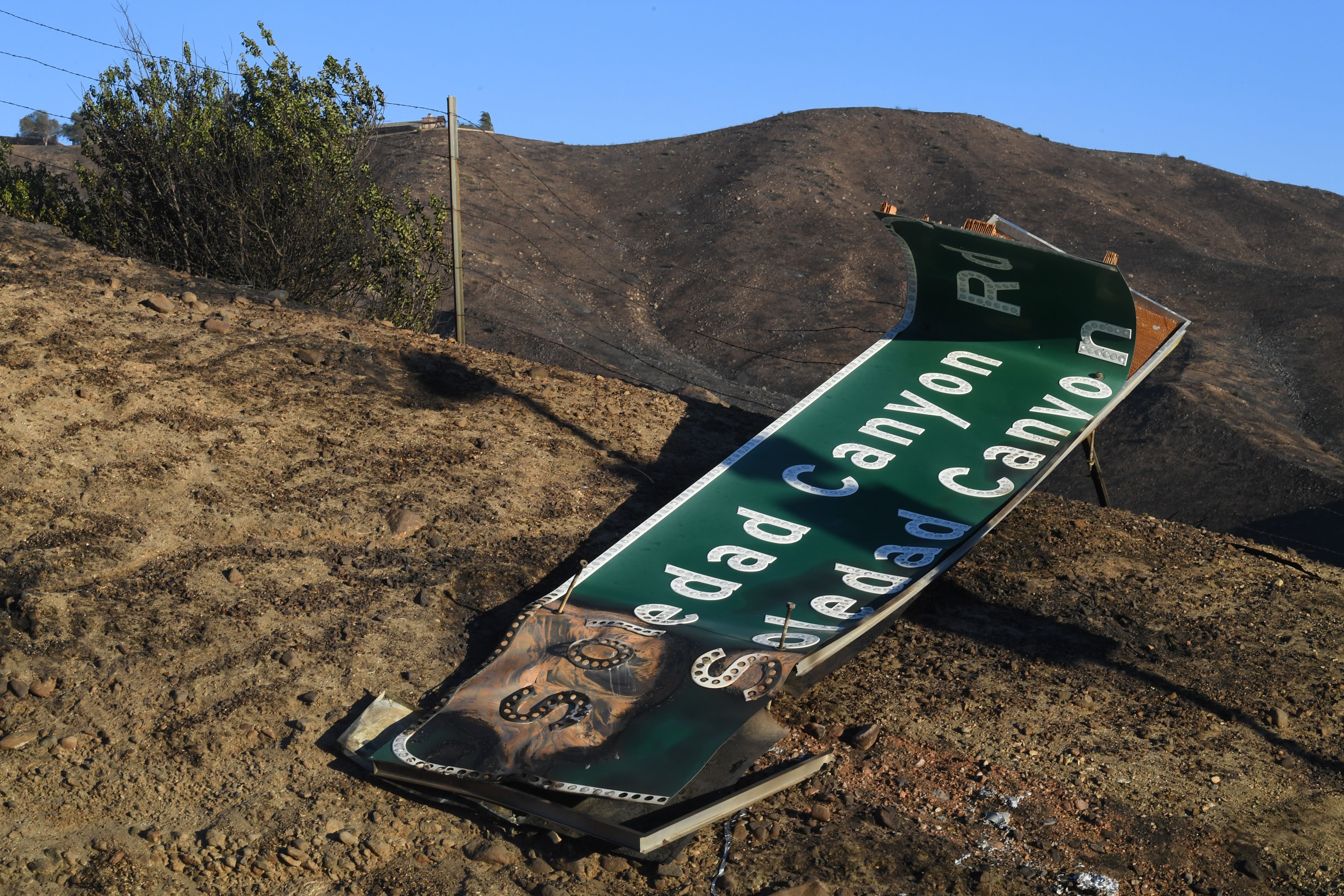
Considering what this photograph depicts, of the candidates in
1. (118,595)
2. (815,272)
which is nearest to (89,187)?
(118,595)

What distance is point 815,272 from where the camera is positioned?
1364 inches

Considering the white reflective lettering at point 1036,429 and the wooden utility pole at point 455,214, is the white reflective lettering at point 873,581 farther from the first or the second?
the wooden utility pole at point 455,214

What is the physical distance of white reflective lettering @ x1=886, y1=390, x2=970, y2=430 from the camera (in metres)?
11.1

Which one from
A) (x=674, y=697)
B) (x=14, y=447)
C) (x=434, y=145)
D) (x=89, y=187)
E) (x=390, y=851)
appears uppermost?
(x=434, y=145)

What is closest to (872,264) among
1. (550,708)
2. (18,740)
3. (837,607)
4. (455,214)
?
(455,214)

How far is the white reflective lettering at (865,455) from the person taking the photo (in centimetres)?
1041

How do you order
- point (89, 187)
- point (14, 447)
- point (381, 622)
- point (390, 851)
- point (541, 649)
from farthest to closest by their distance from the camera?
point (89, 187)
point (14, 447)
point (381, 622)
point (541, 649)
point (390, 851)

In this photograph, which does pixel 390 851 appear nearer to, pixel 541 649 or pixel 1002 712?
pixel 541 649

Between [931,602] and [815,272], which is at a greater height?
[815,272]

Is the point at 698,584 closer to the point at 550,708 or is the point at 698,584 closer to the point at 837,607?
the point at 837,607

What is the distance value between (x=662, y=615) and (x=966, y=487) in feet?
11.7

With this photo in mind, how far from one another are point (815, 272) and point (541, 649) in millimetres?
28611

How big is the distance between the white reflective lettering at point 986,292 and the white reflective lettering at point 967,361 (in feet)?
1.93

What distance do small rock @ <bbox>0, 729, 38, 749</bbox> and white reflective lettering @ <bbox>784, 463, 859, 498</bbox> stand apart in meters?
6.43
